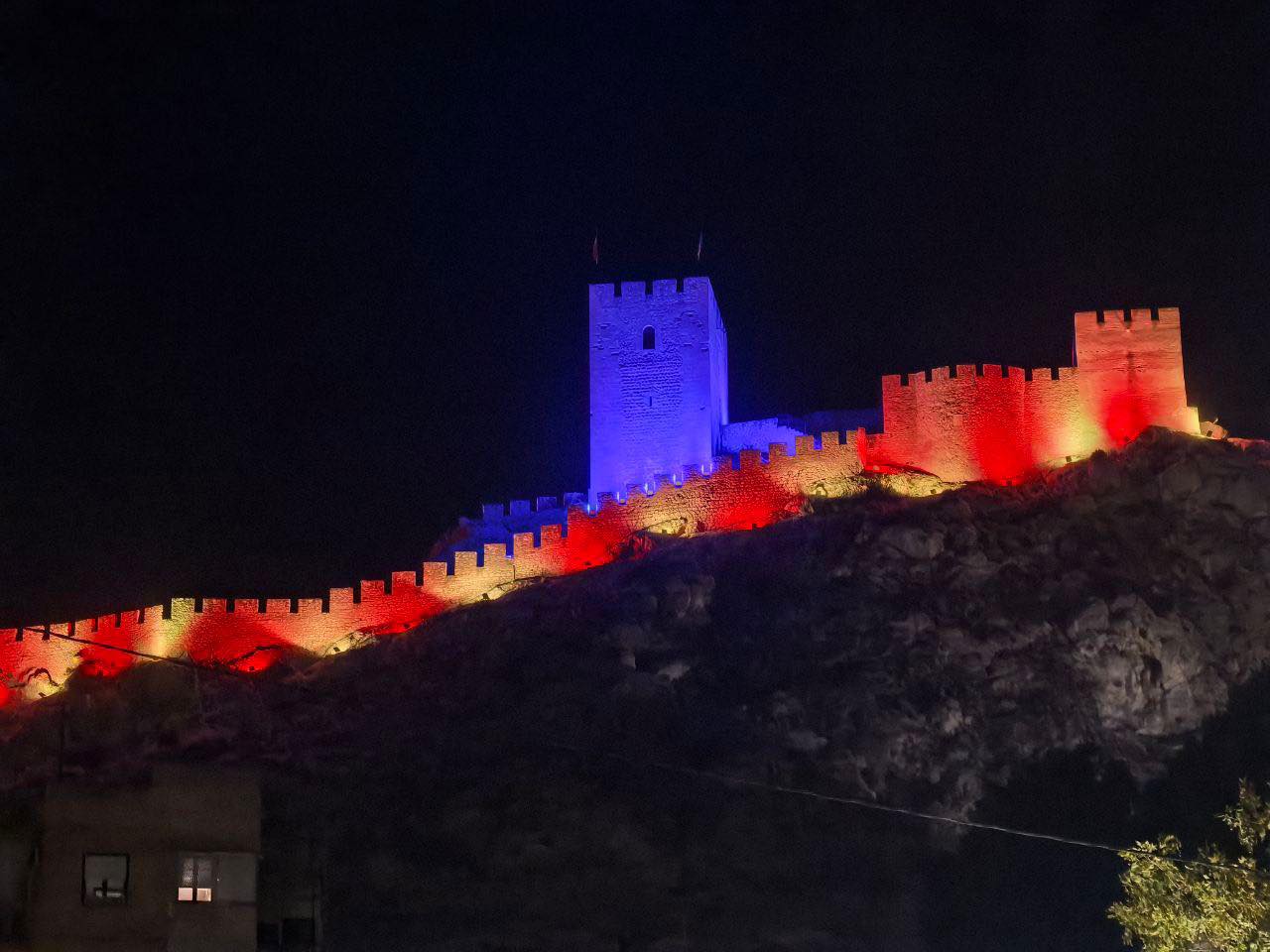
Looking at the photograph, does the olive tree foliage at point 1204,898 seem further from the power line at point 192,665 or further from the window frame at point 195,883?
the power line at point 192,665

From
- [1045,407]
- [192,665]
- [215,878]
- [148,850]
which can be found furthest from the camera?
[1045,407]

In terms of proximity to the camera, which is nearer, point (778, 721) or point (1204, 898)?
point (1204, 898)

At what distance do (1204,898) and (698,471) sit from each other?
30.5 meters

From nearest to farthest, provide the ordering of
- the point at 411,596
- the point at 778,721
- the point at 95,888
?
the point at 95,888
the point at 778,721
the point at 411,596

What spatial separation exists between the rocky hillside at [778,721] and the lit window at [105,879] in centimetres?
860

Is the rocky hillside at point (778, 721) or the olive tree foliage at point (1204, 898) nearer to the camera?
the olive tree foliage at point (1204, 898)

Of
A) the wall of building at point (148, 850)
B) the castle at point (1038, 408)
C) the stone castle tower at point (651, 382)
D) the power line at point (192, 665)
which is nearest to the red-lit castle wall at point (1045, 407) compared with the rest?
the castle at point (1038, 408)

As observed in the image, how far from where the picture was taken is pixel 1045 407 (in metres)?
56.5

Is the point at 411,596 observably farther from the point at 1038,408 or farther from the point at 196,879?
the point at 196,879

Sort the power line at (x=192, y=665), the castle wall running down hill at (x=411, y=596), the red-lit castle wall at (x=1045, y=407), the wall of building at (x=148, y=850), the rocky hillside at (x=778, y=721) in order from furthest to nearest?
the castle wall running down hill at (x=411, y=596)
the red-lit castle wall at (x=1045, y=407)
the power line at (x=192, y=665)
the rocky hillside at (x=778, y=721)
the wall of building at (x=148, y=850)

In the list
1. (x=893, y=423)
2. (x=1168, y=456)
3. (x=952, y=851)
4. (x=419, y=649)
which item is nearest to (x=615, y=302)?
(x=893, y=423)

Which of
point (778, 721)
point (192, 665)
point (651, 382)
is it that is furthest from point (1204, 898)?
point (651, 382)

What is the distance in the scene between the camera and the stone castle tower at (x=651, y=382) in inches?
2480

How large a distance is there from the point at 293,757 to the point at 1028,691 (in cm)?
2074
